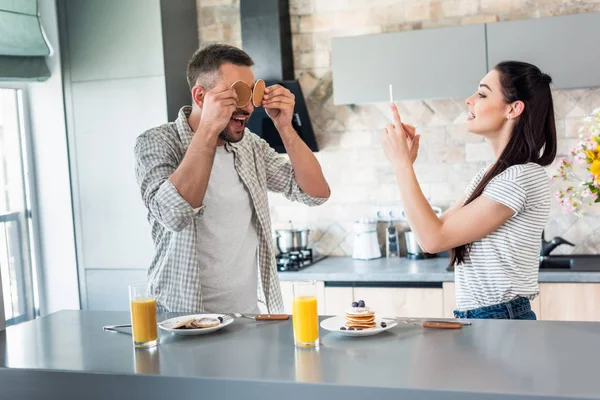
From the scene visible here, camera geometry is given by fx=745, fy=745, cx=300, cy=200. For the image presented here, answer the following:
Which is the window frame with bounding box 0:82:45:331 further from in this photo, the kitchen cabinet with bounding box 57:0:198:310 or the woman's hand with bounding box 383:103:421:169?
the woman's hand with bounding box 383:103:421:169

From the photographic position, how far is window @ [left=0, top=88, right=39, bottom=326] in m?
4.43

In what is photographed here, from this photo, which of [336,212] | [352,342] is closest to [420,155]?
[336,212]

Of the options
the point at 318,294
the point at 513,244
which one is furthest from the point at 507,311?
the point at 318,294

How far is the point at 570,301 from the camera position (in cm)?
362

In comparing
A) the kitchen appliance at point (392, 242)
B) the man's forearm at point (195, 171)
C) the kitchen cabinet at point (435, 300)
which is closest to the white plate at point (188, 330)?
the man's forearm at point (195, 171)

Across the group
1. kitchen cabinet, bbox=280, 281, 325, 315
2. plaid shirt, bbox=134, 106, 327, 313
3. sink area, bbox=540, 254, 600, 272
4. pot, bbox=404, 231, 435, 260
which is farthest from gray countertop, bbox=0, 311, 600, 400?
pot, bbox=404, 231, 435, 260

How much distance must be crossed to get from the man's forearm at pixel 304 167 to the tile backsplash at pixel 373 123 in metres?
1.89

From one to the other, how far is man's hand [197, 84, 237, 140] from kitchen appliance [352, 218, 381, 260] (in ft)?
7.42

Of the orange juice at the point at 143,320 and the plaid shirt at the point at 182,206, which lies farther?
the plaid shirt at the point at 182,206

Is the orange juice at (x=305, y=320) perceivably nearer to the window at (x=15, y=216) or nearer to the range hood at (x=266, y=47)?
the range hood at (x=266, y=47)

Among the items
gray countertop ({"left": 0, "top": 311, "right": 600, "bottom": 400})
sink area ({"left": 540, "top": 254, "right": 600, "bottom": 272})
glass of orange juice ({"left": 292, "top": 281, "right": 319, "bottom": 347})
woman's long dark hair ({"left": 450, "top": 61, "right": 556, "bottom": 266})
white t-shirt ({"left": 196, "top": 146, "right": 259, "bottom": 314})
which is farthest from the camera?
sink area ({"left": 540, "top": 254, "right": 600, "bottom": 272})

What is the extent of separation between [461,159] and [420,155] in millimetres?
244

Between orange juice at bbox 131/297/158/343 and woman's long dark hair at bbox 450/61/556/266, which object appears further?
woman's long dark hair at bbox 450/61/556/266

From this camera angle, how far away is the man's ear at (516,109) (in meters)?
2.31
